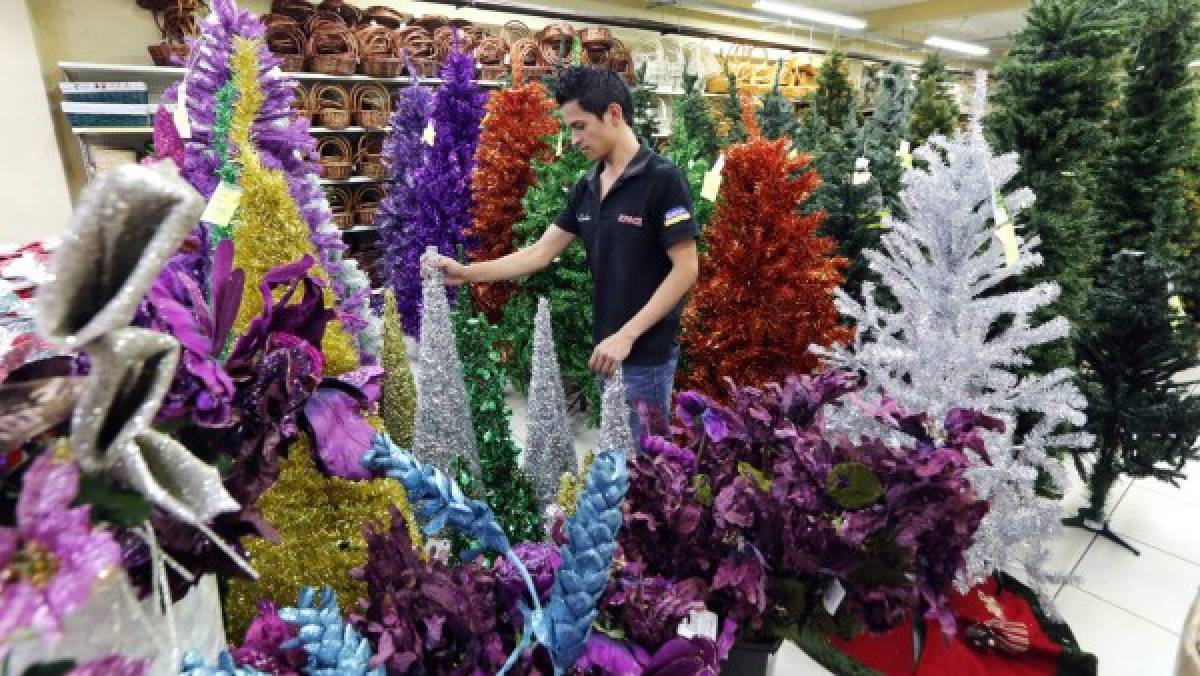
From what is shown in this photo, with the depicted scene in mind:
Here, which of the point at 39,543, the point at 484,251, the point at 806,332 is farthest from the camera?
the point at 484,251

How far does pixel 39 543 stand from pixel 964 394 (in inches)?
55.2

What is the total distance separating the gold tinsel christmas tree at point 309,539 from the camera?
2.31ft

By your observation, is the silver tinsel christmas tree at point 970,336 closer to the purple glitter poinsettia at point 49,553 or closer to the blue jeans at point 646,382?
the blue jeans at point 646,382

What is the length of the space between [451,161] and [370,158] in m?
1.76

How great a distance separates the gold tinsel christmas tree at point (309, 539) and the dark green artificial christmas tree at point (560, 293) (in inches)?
98.4

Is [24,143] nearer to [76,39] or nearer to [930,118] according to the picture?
[76,39]

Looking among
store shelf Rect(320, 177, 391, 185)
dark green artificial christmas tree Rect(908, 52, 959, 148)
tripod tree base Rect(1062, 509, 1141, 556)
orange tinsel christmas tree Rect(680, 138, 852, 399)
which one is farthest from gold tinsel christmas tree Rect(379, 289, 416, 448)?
dark green artificial christmas tree Rect(908, 52, 959, 148)

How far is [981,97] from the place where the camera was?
4.76ft

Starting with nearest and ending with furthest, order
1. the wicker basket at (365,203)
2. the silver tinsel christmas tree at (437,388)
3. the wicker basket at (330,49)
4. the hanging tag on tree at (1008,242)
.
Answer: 1. the silver tinsel christmas tree at (437,388)
2. the hanging tag on tree at (1008,242)
3. the wicker basket at (330,49)
4. the wicker basket at (365,203)

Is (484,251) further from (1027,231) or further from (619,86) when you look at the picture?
(1027,231)

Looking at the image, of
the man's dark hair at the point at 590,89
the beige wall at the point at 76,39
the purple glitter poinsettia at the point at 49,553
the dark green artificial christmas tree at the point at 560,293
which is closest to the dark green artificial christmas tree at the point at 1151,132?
the dark green artificial christmas tree at the point at 560,293

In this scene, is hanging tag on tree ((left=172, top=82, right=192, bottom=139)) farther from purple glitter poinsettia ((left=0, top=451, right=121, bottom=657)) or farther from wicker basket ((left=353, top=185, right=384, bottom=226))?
wicker basket ((left=353, top=185, right=384, bottom=226))

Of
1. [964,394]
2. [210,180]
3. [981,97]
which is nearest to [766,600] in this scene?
[964,394]

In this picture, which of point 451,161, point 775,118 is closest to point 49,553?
point 451,161
